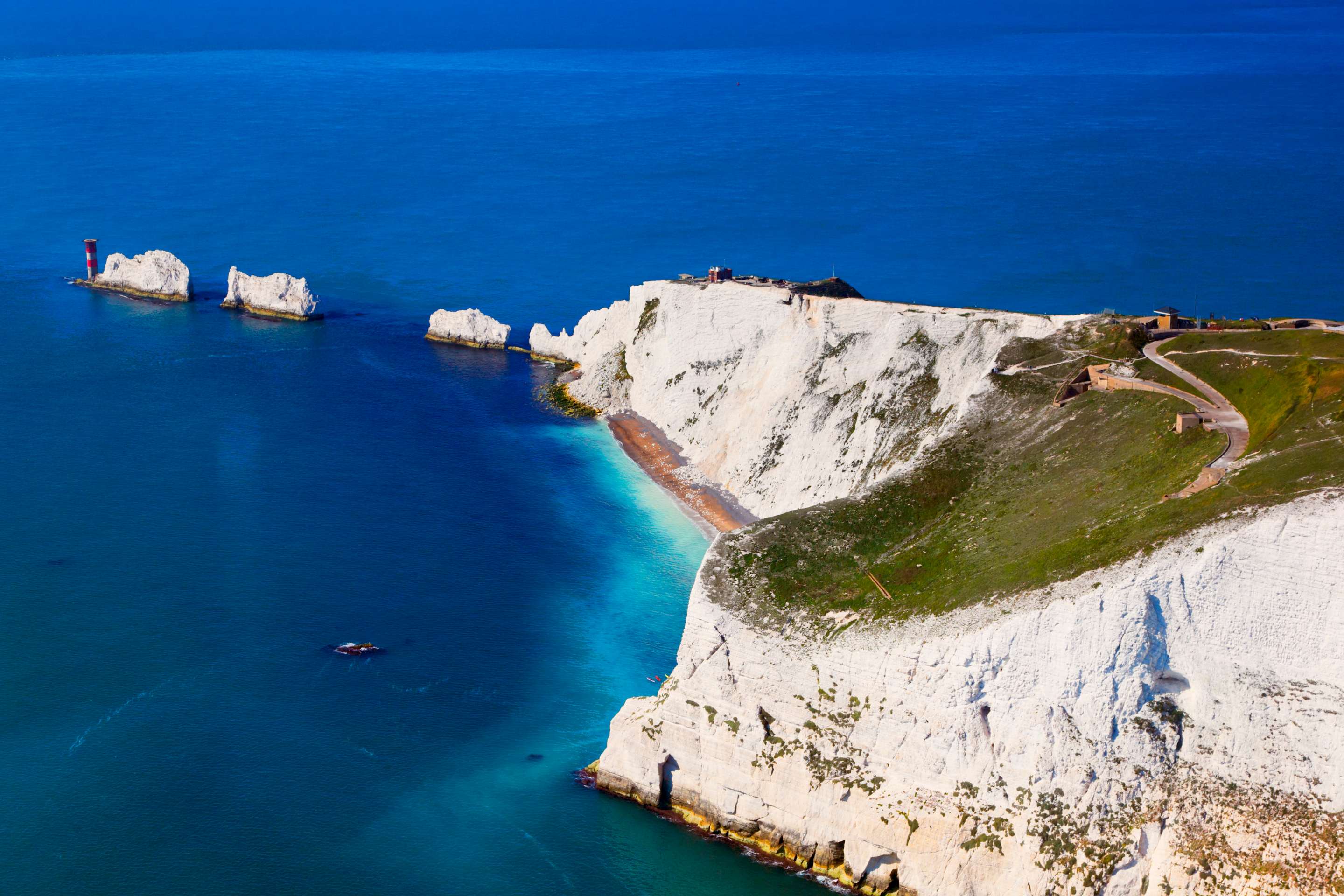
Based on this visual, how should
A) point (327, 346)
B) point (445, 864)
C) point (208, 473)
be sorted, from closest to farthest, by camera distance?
point (445, 864) < point (208, 473) < point (327, 346)

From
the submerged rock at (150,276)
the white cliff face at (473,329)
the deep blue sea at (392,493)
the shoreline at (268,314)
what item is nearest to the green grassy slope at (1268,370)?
the deep blue sea at (392,493)

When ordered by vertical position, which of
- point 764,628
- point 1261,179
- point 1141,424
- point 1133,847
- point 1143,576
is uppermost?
point 1261,179

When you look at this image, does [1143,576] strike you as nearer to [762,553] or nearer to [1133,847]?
[1133,847]

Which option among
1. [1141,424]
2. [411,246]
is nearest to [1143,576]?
[1141,424]

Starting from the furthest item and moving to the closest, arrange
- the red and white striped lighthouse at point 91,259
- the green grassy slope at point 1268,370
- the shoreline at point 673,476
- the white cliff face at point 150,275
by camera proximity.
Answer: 1. the red and white striped lighthouse at point 91,259
2. the white cliff face at point 150,275
3. the shoreline at point 673,476
4. the green grassy slope at point 1268,370

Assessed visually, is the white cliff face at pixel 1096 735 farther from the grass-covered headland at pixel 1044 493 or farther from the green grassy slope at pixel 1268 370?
the green grassy slope at pixel 1268 370

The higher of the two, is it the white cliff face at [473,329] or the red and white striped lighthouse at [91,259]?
the red and white striped lighthouse at [91,259]
